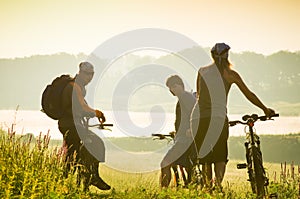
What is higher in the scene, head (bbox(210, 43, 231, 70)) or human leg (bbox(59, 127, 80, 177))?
head (bbox(210, 43, 231, 70))

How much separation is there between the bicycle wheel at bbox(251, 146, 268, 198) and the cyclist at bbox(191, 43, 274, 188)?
558 millimetres

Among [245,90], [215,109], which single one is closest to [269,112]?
[245,90]

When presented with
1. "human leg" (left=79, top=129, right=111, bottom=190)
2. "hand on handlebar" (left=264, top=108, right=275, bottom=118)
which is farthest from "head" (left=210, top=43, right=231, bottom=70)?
"human leg" (left=79, top=129, right=111, bottom=190)

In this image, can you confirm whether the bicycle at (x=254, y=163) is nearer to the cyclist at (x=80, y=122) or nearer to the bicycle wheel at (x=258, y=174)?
the bicycle wheel at (x=258, y=174)

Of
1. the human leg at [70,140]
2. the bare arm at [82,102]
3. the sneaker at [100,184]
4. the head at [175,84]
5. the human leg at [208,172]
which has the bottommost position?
the sneaker at [100,184]

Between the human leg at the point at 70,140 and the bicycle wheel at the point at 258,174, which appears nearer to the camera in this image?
the bicycle wheel at the point at 258,174

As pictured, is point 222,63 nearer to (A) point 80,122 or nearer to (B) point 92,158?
(A) point 80,122

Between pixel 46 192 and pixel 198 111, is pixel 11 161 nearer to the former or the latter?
pixel 46 192

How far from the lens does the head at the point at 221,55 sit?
37.2 ft

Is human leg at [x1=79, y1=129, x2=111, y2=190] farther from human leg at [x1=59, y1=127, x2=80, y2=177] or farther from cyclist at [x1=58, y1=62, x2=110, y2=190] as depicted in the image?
human leg at [x1=59, y1=127, x2=80, y2=177]

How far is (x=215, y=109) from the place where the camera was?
38.0 ft

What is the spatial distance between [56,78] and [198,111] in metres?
3.27

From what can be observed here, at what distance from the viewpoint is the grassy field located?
10.2 meters

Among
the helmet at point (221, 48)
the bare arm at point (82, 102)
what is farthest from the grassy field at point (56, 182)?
the helmet at point (221, 48)
